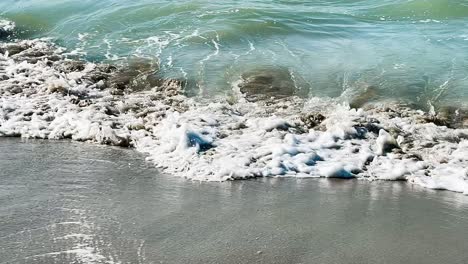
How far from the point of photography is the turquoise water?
10.1 m

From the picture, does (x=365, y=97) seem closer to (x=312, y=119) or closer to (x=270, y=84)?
(x=312, y=119)

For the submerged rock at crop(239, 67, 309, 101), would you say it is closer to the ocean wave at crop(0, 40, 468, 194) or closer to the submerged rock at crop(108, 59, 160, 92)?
the ocean wave at crop(0, 40, 468, 194)

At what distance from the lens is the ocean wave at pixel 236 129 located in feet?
21.9

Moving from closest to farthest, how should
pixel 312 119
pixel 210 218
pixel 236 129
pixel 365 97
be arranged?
pixel 210 218 → pixel 236 129 → pixel 312 119 → pixel 365 97

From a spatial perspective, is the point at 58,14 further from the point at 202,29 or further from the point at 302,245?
the point at 302,245

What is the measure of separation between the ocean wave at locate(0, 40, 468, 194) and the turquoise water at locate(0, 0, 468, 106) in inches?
34.6

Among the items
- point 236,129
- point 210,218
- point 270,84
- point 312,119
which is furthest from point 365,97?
point 210,218

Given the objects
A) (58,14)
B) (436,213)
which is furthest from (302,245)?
(58,14)

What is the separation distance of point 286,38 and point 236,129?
518 cm

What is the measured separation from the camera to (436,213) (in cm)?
558

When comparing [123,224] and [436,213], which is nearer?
[123,224]

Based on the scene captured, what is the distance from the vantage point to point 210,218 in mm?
5395

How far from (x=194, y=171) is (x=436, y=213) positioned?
2.76 m

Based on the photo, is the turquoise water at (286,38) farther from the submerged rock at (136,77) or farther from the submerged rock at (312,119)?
the submerged rock at (312,119)
